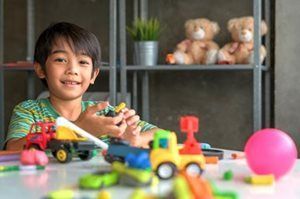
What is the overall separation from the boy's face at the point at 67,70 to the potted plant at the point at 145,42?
129 centimetres

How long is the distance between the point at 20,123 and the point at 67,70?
0.66 ft

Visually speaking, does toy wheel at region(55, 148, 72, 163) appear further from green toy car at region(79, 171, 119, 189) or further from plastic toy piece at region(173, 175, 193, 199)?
plastic toy piece at region(173, 175, 193, 199)

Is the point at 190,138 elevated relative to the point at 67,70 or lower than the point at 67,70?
lower

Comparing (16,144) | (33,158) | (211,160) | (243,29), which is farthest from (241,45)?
(33,158)

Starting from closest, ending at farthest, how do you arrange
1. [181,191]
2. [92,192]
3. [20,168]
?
[181,191], [92,192], [20,168]

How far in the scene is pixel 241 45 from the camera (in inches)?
108

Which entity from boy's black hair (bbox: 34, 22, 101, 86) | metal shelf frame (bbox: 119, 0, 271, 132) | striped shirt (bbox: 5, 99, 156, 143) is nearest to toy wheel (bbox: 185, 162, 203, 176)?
striped shirt (bbox: 5, 99, 156, 143)

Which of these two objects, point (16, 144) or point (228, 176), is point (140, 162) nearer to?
point (228, 176)

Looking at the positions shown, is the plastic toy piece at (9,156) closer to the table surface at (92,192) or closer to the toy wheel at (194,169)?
the table surface at (92,192)

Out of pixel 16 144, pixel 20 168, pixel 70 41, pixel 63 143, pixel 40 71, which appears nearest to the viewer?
pixel 20 168

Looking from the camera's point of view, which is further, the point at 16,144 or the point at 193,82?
the point at 193,82

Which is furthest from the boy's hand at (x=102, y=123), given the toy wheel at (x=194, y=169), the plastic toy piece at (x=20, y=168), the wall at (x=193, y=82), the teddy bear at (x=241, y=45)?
the wall at (x=193, y=82)

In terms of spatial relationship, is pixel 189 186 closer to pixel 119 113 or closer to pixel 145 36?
pixel 119 113

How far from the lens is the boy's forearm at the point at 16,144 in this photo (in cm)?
130
